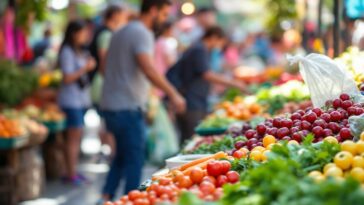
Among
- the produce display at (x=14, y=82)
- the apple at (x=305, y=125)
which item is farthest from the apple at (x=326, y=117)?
the produce display at (x=14, y=82)

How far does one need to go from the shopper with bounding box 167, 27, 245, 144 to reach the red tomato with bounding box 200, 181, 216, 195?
252 inches

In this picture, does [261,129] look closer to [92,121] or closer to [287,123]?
[287,123]

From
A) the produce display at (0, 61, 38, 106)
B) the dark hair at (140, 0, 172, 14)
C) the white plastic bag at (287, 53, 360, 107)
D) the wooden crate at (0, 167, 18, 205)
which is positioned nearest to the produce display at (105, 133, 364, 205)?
the white plastic bag at (287, 53, 360, 107)

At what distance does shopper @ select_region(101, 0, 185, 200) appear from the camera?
7.46 metres

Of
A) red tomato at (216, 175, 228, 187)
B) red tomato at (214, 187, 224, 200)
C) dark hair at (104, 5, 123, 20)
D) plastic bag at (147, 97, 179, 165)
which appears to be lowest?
plastic bag at (147, 97, 179, 165)

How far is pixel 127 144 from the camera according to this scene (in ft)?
24.6

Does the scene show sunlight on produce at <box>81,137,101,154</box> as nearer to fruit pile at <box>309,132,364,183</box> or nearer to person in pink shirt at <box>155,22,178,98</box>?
person in pink shirt at <box>155,22,178,98</box>

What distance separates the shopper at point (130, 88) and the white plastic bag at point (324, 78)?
7.39 ft

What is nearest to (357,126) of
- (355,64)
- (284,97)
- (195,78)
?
(355,64)

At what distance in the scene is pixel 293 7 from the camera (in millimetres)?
12008

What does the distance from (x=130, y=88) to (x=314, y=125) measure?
3.39 m

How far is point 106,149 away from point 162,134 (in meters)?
1.94

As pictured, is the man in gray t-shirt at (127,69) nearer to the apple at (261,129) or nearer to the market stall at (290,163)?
the market stall at (290,163)

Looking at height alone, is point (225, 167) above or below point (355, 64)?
below
